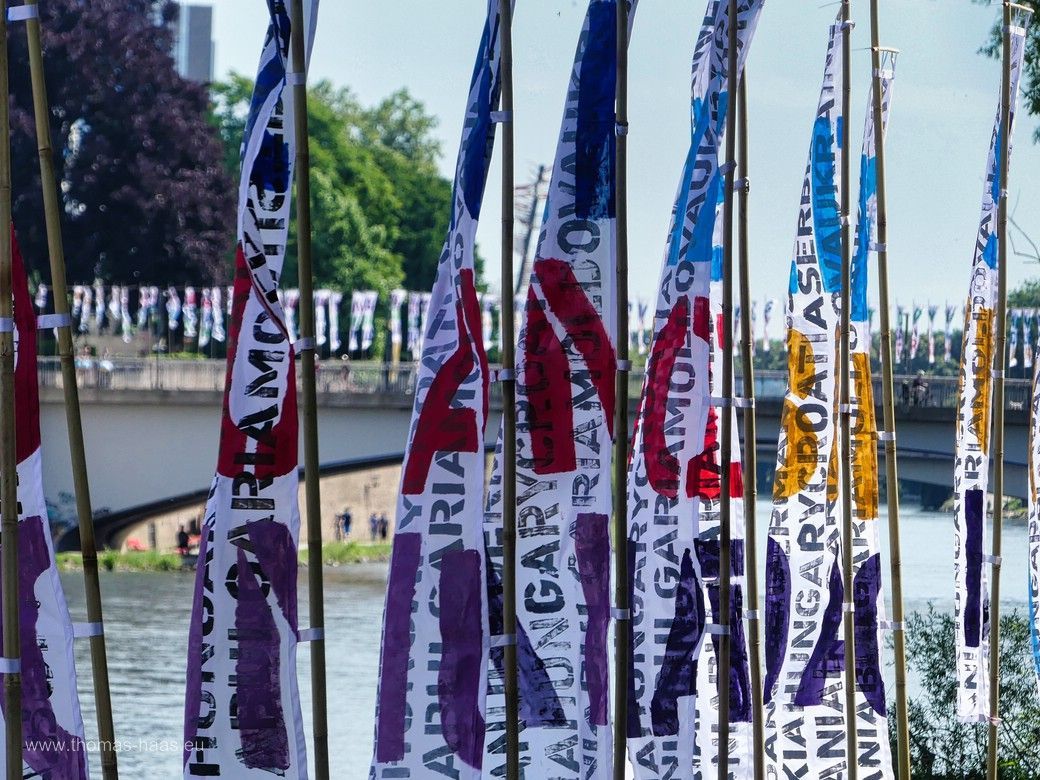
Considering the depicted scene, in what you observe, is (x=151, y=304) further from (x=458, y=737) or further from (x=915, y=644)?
(x=458, y=737)

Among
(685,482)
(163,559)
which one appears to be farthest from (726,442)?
(163,559)

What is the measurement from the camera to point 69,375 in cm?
613

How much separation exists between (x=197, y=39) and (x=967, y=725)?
253 ft

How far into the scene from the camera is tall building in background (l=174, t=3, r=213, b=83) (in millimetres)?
85125

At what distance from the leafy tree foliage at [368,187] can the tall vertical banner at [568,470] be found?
33.6m

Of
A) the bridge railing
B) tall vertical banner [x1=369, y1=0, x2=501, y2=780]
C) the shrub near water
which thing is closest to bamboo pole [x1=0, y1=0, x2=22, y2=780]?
tall vertical banner [x1=369, y1=0, x2=501, y2=780]

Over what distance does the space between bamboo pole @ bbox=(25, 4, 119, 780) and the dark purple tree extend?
28.6 meters

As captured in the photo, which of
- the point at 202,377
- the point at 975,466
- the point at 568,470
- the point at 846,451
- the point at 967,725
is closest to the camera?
the point at 568,470

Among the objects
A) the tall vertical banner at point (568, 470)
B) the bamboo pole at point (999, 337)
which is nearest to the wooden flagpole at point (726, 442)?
the tall vertical banner at point (568, 470)

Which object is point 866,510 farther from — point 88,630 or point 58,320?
point 58,320

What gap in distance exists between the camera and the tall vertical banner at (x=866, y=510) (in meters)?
8.89

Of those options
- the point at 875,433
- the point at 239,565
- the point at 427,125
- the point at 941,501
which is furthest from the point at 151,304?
the point at 239,565

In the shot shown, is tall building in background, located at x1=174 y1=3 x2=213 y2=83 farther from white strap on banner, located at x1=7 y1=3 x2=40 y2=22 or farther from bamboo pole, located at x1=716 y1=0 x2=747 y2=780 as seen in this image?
white strap on banner, located at x1=7 y1=3 x2=40 y2=22

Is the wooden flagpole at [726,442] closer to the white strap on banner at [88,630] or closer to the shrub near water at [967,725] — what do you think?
the white strap on banner at [88,630]
